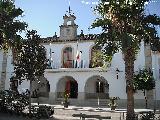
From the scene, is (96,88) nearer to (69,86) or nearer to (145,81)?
(69,86)

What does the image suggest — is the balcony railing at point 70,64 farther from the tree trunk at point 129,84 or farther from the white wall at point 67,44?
the tree trunk at point 129,84

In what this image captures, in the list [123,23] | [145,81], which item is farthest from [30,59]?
[145,81]

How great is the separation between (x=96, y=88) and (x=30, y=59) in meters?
14.6

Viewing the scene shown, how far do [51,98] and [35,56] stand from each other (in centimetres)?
1319

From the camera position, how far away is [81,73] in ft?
102

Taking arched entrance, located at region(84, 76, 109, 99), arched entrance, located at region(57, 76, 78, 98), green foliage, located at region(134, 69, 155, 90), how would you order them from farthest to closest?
arched entrance, located at region(57, 76, 78, 98) < arched entrance, located at region(84, 76, 109, 99) < green foliage, located at region(134, 69, 155, 90)

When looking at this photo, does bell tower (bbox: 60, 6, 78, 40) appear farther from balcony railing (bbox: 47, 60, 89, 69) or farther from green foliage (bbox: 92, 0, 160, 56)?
green foliage (bbox: 92, 0, 160, 56)

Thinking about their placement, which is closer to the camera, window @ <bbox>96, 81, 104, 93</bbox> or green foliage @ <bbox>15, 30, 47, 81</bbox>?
green foliage @ <bbox>15, 30, 47, 81</bbox>

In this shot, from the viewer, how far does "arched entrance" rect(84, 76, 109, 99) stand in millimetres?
31959

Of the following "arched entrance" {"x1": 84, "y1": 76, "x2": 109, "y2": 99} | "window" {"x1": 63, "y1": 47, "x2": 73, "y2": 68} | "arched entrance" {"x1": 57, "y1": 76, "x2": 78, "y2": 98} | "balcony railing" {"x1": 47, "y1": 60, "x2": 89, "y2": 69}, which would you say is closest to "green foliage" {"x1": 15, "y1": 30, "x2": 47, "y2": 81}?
"balcony railing" {"x1": 47, "y1": 60, "x2": 89, "y2": 69}

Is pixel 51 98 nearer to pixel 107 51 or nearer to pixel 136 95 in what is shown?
pixel 136 95

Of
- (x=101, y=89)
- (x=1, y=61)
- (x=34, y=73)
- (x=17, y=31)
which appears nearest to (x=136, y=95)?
(x=101, y=89)

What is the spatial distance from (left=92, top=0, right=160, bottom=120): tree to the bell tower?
A: 1530cm

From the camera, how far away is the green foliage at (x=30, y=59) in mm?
19516
